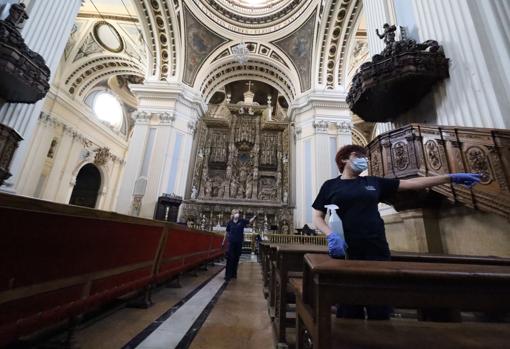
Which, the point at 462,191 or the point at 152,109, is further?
the point at 152,109

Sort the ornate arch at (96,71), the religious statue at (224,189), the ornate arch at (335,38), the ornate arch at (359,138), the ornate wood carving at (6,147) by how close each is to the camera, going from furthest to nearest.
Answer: the ornate arch at (359,138) < the ornate arch at (96,71) < the religious statue at (224,189) < the ornate arch at (335,38) < the ornate wood carving at (6,147)

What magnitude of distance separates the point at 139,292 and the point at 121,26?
12.4 metres

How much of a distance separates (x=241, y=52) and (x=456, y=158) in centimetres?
1071

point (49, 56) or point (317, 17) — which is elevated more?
point (317, 17)

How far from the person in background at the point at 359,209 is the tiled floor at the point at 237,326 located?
0.69 metres

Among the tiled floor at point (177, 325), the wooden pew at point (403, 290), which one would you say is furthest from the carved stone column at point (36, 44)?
the wooden pew at point (403, 290)

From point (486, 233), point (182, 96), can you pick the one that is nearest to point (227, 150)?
point (182, 96)

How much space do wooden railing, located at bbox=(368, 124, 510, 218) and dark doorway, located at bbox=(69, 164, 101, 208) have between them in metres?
15.6

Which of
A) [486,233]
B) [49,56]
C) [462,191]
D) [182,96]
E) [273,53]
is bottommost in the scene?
[486,233]

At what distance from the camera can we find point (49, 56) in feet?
12.9

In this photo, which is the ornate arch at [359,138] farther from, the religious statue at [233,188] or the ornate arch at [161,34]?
the ornate arch at [161,34]

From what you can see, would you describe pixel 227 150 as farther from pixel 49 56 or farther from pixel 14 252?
pixel 14 252

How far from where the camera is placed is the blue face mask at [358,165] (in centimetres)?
133

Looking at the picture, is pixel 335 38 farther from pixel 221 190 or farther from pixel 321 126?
pixel 221 190
